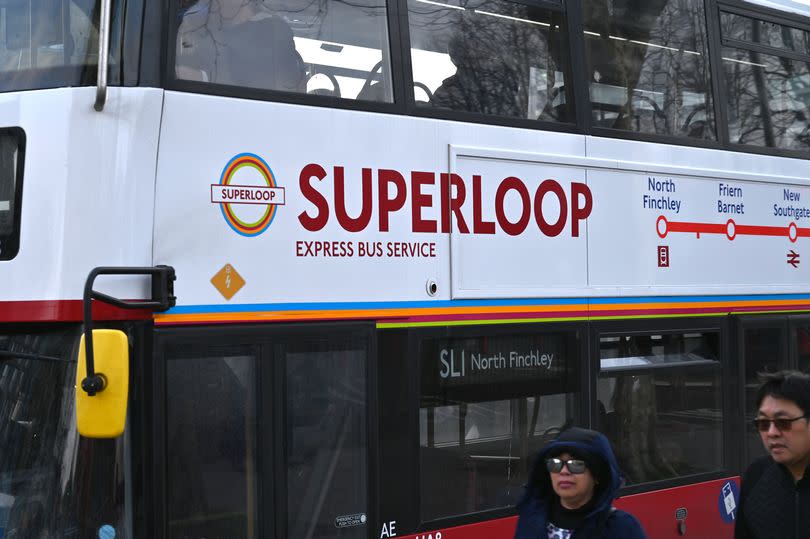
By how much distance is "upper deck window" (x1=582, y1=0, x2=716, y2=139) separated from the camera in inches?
281

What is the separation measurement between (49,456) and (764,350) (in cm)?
504

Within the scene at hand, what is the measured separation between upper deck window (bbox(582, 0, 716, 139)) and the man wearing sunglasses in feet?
10.6

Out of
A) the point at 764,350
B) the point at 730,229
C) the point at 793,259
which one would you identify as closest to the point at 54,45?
the point at 730,229

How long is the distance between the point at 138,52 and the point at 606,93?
3.14m

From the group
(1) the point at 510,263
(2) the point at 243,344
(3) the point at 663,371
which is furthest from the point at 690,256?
(2) the point at 243,344

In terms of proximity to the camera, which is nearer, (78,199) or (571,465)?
(571,465)

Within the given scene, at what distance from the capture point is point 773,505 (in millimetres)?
3975

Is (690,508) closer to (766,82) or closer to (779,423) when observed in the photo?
(766,82)

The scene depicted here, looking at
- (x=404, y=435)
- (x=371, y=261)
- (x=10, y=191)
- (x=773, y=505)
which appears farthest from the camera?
(x=404, y=435)

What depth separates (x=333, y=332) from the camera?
18.5 ft

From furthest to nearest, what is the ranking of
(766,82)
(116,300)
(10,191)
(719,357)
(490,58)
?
(766,82)
(719,357)
(490,58)
(10,191)
(116,300)

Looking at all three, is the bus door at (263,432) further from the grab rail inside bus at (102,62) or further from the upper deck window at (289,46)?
the upper deck window at (289,46)

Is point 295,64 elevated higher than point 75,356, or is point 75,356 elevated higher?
point 295,64

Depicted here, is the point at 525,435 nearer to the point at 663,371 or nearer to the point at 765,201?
the point at 663,371
